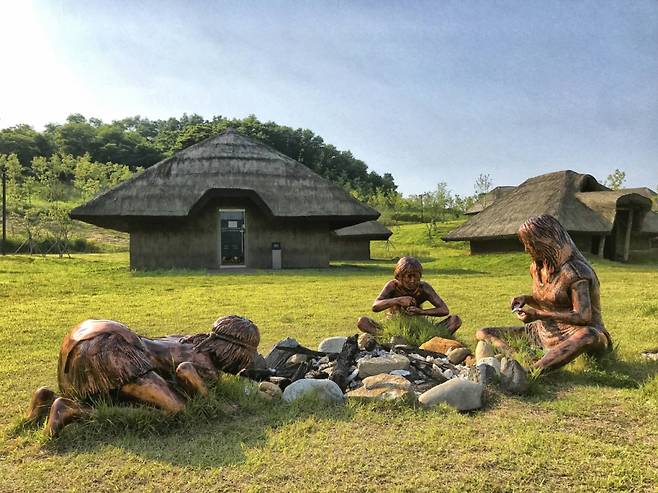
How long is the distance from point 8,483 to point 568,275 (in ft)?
14.1

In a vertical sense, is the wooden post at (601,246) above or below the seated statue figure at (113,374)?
above

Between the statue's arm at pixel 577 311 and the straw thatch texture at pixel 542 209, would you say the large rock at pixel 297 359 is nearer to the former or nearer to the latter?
the statue's arm at pixel 577 311

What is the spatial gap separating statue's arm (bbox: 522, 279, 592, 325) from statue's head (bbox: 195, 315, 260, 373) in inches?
96.3

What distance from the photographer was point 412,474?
2.53 m

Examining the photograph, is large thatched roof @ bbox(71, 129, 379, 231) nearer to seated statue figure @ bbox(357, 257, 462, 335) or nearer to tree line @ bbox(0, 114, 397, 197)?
seated statue figure @ bbox(357, 257, 462, 335)

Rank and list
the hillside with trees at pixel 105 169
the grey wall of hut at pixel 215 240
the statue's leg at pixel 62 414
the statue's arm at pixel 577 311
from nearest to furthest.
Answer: the statue's leg at pixel 62 414 < the statue's arm at pixel 577 311 < the grey wall of hut at pixel 215 240 < the hillside with trees at pixel 105 169

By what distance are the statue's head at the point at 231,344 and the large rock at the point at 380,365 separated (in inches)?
40.9

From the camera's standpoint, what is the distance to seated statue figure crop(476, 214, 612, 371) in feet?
13.8

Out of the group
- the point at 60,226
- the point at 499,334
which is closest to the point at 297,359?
the point at 499,334

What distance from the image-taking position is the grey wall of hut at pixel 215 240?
16766 millimetres

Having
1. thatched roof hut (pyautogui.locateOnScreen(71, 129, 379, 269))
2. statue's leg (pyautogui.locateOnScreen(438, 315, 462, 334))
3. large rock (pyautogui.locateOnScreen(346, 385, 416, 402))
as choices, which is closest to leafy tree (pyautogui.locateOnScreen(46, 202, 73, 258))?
thatched roof hut (pyautogui.locateOnScreen(71, 129, 379, 269))

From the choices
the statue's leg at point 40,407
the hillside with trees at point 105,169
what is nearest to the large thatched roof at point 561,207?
the hillside with trees at point 105,169

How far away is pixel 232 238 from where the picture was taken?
18547mm

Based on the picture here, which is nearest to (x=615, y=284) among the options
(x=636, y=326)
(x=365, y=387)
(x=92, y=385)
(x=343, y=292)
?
(x=636, y=326)
